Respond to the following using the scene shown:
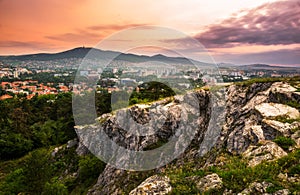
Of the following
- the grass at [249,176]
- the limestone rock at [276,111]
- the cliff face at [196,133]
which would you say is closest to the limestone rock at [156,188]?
the cliff face at [196,133]

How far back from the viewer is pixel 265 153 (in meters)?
9.59

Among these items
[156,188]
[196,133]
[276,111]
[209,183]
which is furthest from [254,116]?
[156,188]

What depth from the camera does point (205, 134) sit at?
62.1 ft

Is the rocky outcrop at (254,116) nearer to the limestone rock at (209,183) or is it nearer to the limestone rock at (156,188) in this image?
the limestone rock at (209,183)

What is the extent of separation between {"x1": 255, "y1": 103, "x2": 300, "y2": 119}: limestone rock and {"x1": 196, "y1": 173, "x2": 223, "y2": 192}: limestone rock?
7.44 metres

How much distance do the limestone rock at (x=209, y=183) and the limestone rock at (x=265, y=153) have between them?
193 cm

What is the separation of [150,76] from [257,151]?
89.0ft

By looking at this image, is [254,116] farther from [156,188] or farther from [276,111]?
[156,188]

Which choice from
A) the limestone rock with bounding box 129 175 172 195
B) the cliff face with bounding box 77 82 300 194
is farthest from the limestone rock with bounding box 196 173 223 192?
the limestone rock with bounding box 129 175 172 195

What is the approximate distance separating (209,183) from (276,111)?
341 inches

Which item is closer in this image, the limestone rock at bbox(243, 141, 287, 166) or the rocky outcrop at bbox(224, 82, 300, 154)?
the limestone rock at bbox(243, 141, 287, 166)

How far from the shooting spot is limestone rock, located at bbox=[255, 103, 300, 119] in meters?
13.7

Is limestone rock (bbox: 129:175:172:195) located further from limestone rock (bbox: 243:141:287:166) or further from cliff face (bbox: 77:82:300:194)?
limestone rock (bbox: 243:141:287:166)

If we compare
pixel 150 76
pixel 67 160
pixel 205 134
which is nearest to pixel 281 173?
pixel 205 134
